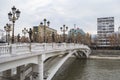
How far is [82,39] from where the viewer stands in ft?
333

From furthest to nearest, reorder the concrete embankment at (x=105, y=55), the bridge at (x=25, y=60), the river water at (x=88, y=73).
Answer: the concrete embankment at (x=105, y=55) < the river water at (x=88, y=73) < the bridge at (x=25, y=60)

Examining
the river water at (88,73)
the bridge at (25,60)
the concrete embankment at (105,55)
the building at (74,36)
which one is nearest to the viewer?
the bridge at (25,60)

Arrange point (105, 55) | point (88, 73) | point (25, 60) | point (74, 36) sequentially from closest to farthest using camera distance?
point (25, 60)
point (88, 73)
point (105, 55)
point (74, 36)

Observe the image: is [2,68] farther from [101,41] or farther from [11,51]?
[101,41]

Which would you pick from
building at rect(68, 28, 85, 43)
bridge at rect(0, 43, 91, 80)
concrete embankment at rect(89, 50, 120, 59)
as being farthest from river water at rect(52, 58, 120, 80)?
concrete embankment at rect(89, 50, 120, 59)

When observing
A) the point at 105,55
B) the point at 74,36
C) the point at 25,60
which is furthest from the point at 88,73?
the point at 74,36

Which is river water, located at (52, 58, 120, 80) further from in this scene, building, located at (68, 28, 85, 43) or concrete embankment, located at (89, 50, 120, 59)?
concrete embankment, located at (89, 50, 120, 59)

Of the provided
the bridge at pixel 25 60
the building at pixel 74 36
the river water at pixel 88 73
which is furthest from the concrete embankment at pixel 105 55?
the bridge at pixel 25 60

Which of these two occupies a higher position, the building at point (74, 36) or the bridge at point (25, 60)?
the building at point (74, 36)

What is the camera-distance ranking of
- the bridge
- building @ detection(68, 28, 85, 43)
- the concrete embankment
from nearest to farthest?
the bridge < the concrete embankment < building @ detection(68, 28, 85, 43)

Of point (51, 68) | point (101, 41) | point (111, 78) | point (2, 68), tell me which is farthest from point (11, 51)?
point (101, 41)

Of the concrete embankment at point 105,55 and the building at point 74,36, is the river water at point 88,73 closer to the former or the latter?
the building at point 74,36

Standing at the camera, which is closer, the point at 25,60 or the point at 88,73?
the point at 25,60

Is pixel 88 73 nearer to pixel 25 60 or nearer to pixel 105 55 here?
pixel 25 60
